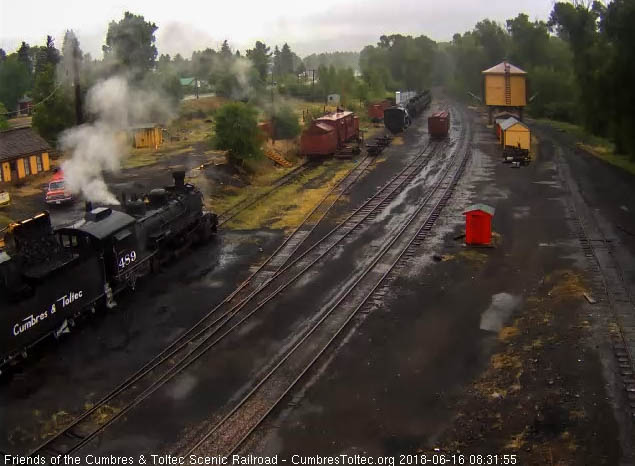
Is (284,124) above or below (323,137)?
above

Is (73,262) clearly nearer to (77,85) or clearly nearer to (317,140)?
(77,85)

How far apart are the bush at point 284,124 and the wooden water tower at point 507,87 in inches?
922

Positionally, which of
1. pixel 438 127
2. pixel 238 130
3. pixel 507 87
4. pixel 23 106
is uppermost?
pixel 23 106

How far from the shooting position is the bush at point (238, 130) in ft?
129

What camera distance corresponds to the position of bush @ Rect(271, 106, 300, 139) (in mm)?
53250

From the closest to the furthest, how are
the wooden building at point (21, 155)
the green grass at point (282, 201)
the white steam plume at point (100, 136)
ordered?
the white steam plume at point (100, 136) < the green grass at point (282, 201) < the wooden building at point (21, 155)

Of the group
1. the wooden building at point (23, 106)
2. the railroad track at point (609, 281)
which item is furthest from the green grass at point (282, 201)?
the wooden building at point (23, 106)

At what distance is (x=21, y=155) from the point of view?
3850 cm

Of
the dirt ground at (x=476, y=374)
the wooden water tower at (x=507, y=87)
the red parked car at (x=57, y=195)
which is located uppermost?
the wooden water tower at (x=507, y=87)

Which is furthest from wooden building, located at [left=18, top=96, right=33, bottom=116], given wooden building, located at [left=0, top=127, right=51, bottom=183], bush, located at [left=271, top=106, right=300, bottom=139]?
wooden building, located at [left=0, top=127, right=51, bottom=183]

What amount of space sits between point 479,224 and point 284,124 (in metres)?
31.3

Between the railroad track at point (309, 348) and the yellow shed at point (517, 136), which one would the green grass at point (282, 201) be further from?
the yellow shed at point (517, 136)

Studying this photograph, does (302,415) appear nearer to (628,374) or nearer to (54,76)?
(628,374)

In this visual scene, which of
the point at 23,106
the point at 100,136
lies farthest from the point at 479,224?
the point at 23,106
